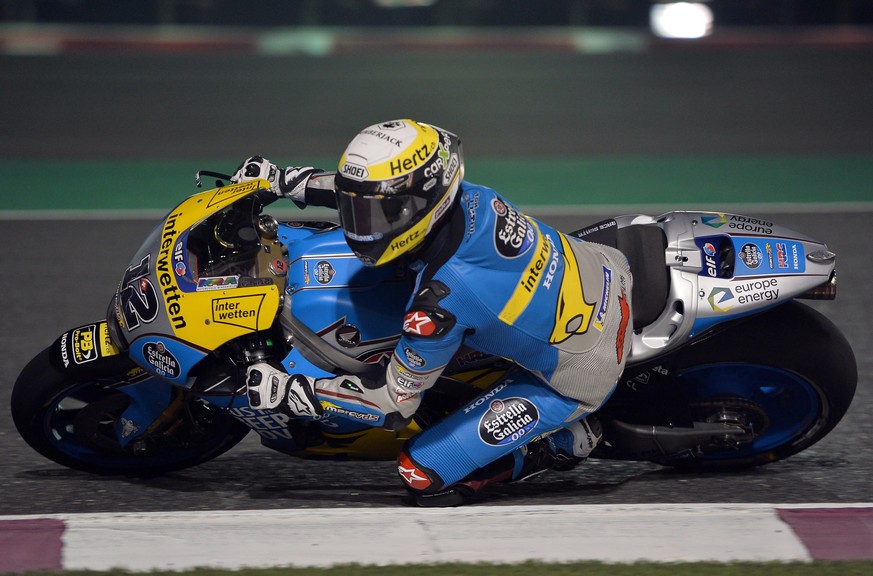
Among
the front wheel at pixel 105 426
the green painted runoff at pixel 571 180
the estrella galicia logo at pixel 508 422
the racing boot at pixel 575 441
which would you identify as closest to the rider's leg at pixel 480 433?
the estrella galicia logo at pixel 508 422

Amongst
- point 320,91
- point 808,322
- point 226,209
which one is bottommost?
point 320,91

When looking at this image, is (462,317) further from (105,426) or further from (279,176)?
(105,426)

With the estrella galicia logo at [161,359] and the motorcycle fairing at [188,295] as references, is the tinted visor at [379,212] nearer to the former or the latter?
the motorcycle fairing at [188,295]

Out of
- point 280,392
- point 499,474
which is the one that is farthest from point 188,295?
point 499,474

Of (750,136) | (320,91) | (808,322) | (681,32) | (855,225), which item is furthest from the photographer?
(681,32)

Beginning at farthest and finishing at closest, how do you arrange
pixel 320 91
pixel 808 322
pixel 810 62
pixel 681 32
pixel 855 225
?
pixel 681 32 → pixel 810 62 → pixel 320 91 → pixel 855 225 → pixel 808 322

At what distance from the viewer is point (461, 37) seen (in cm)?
1717

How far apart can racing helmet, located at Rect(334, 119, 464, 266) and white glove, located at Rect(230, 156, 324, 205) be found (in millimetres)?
642

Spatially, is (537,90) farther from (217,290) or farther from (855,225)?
(217,290)

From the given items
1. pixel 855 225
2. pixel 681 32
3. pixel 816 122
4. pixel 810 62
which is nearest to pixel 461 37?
pixel 681 32

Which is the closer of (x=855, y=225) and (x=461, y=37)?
(x=855, y=225)

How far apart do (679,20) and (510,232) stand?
14099mm

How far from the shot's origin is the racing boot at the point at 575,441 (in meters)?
4.47

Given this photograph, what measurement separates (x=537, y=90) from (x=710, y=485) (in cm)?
1015
